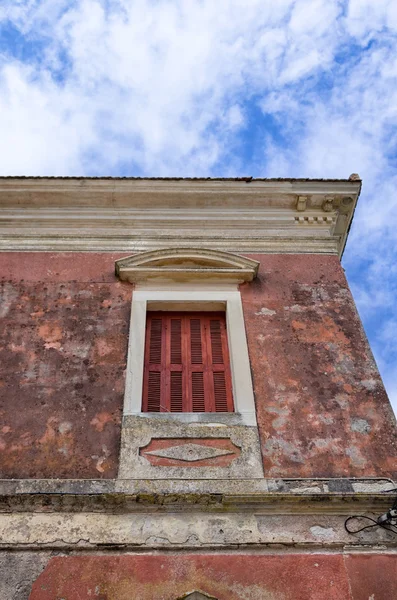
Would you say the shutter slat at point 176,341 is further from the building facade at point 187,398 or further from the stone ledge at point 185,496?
the stone ledge at point 185,496

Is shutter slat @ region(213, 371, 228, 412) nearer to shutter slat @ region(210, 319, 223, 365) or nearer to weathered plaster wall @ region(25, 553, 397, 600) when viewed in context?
shutter slat @ region(210, 319, 223, 365)

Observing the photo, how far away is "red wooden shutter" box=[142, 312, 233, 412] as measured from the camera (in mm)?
7094

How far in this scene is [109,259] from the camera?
870 centimetres

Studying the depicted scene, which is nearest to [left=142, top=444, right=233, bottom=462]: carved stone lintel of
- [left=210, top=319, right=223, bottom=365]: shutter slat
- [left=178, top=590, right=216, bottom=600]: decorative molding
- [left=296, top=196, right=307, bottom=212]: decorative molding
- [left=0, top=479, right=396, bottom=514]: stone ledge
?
[left=0, top=479, right=396, bottom=514]: stone ledge

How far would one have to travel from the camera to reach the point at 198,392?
7195mm

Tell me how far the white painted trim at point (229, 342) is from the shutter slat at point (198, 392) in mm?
375

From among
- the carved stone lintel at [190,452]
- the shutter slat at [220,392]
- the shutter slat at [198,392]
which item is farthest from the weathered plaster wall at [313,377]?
the shutter slat at [198,392]

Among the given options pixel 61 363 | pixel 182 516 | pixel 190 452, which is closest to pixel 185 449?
pixel 190 452

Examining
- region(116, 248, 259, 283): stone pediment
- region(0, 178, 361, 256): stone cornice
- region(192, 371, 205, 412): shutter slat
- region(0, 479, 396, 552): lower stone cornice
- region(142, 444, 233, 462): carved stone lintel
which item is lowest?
region(0, 479, 396, 552): lower stone cornice

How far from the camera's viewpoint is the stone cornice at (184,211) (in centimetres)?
915

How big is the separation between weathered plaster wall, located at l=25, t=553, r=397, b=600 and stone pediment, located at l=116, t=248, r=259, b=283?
3851 millimetres

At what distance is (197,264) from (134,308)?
3.91ft

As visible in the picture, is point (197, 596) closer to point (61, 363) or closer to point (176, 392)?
point (176, 392)

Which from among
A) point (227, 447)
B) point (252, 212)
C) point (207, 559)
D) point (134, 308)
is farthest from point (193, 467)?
point (252, 212)
